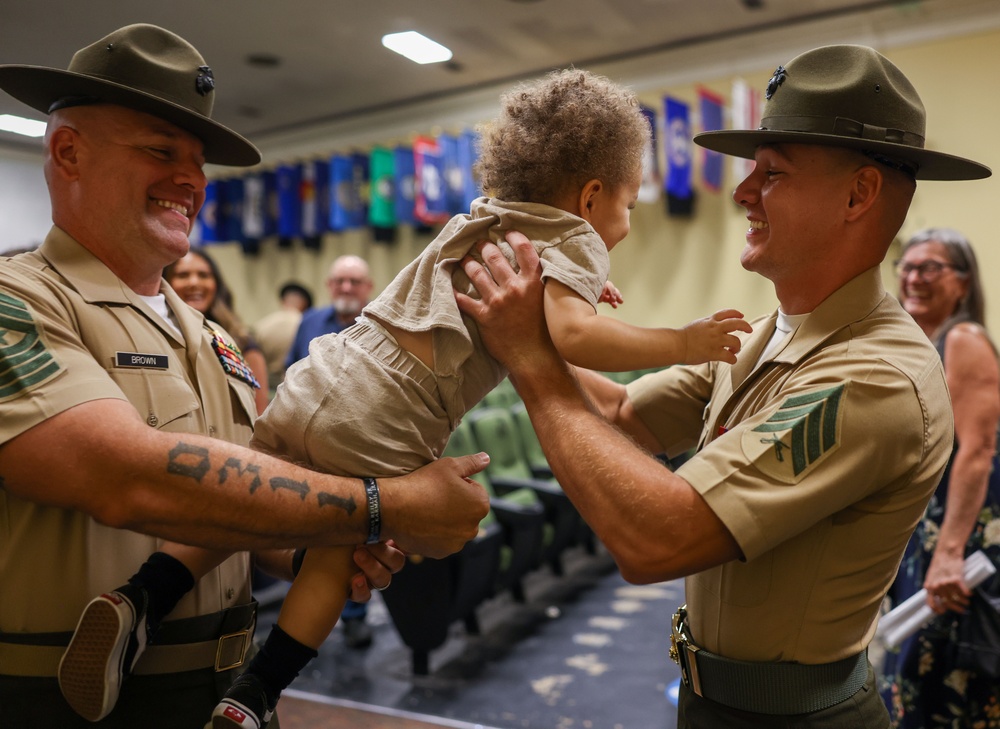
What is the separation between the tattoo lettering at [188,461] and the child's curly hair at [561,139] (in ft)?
2.56

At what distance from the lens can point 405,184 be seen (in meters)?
8.77

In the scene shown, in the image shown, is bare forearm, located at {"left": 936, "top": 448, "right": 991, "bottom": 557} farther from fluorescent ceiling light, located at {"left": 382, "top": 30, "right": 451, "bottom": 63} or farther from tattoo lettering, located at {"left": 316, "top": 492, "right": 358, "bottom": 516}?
fluorescent ceiling light, located at {"left": 382, "top": 30, "right": 451, "bottom": 63}

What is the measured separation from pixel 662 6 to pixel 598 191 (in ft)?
19.6

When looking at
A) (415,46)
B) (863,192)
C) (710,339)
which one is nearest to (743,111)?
(415,46)

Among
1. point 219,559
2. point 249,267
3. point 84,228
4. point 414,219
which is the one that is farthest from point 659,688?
point 249,267

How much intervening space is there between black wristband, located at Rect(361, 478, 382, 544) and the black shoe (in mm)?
3287

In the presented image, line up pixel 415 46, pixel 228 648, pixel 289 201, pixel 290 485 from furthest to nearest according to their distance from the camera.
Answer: pixel 289 201 < pixel 415 46 < pixel 228 648 < pixel 290 485

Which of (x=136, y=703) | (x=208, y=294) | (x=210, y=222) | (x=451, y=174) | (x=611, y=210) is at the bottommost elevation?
(x=136, y=703)

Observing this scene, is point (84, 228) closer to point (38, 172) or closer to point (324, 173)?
point (38, 172)

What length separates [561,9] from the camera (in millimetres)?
6469

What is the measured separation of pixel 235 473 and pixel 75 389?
0.92 feet

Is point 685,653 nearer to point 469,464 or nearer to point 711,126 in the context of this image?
point 469,464

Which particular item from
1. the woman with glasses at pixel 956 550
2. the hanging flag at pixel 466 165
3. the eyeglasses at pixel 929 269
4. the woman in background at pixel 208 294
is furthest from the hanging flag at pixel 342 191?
the woman with glasses at pixel 956 550

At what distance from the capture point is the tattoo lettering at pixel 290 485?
140cm
